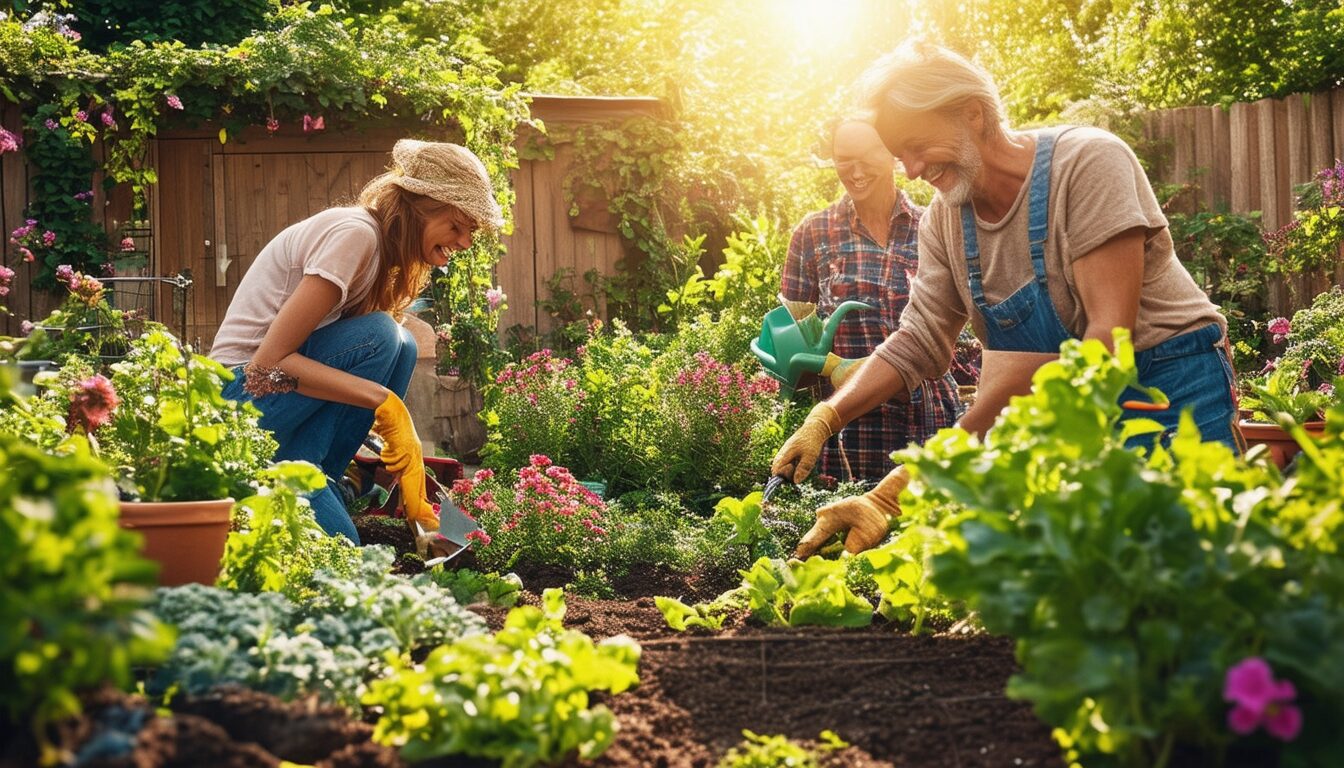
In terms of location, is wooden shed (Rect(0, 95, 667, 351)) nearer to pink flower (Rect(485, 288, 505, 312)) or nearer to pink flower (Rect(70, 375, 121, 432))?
pink flower (Rect(485, 288, 505, 312))

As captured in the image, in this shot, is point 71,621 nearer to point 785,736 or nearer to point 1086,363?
point 785,736

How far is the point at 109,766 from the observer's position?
119 cm

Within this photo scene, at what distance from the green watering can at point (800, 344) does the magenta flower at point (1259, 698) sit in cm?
326

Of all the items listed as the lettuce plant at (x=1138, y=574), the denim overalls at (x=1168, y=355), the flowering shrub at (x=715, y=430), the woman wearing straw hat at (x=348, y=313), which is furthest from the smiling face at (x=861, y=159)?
the lettuce plant at (x=1138, y=574)

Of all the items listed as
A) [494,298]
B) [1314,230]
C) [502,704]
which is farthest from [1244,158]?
[502,704]

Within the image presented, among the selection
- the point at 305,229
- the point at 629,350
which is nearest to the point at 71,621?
the point at 305,229

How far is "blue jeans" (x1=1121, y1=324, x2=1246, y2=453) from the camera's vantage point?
9.12ft

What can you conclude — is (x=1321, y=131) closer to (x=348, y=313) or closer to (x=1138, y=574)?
(x=348, y=313)

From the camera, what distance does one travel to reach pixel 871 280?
15.5 feet

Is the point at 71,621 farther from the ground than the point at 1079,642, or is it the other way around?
the point at 71,621

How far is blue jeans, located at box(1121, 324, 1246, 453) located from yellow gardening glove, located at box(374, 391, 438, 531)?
2104mm

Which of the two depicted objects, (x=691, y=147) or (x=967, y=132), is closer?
(x=967, y=132)

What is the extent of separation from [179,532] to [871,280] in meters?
3.10

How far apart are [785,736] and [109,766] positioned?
0.95 m
